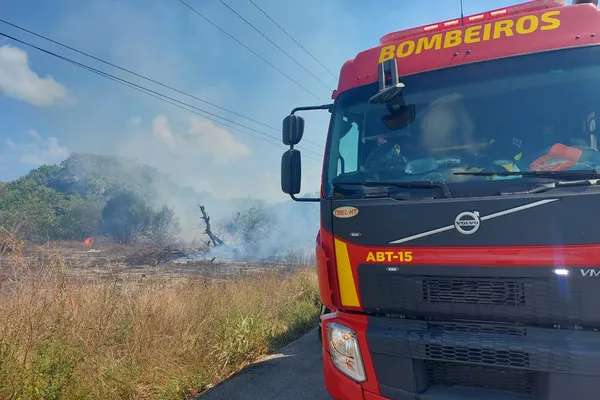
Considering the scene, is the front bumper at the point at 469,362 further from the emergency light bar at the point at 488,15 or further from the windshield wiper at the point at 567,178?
the emergency light bar at the point at 488,15

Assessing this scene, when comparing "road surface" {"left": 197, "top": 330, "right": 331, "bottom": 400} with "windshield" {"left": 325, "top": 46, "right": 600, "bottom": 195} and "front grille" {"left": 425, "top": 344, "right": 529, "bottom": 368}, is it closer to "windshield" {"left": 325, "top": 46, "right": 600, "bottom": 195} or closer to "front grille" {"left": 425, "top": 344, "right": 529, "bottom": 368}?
"front grille" {"left": 425, "top": 344, "right": 529, "bottom": 368}

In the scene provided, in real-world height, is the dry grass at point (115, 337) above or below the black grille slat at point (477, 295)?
below

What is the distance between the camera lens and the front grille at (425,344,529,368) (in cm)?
198

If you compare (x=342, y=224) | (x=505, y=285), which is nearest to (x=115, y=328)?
(x=342, y=224)

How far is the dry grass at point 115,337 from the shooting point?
3283 millimetres

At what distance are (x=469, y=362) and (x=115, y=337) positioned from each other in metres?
3.86

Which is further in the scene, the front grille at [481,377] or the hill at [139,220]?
the hill at [139,220]

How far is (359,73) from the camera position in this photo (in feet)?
9.88

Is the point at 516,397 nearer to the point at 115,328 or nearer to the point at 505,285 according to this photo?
the point at 505,285

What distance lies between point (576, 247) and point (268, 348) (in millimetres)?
4294

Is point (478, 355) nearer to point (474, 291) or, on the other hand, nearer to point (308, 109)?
point (474, 291)

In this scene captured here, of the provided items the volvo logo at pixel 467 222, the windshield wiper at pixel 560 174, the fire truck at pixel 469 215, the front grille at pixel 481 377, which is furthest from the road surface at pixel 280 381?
the windshield wiper at pixel 560 174

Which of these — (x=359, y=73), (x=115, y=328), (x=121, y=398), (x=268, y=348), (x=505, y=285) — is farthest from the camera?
(x=268, y=348)

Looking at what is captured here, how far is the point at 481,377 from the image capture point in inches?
83.0
